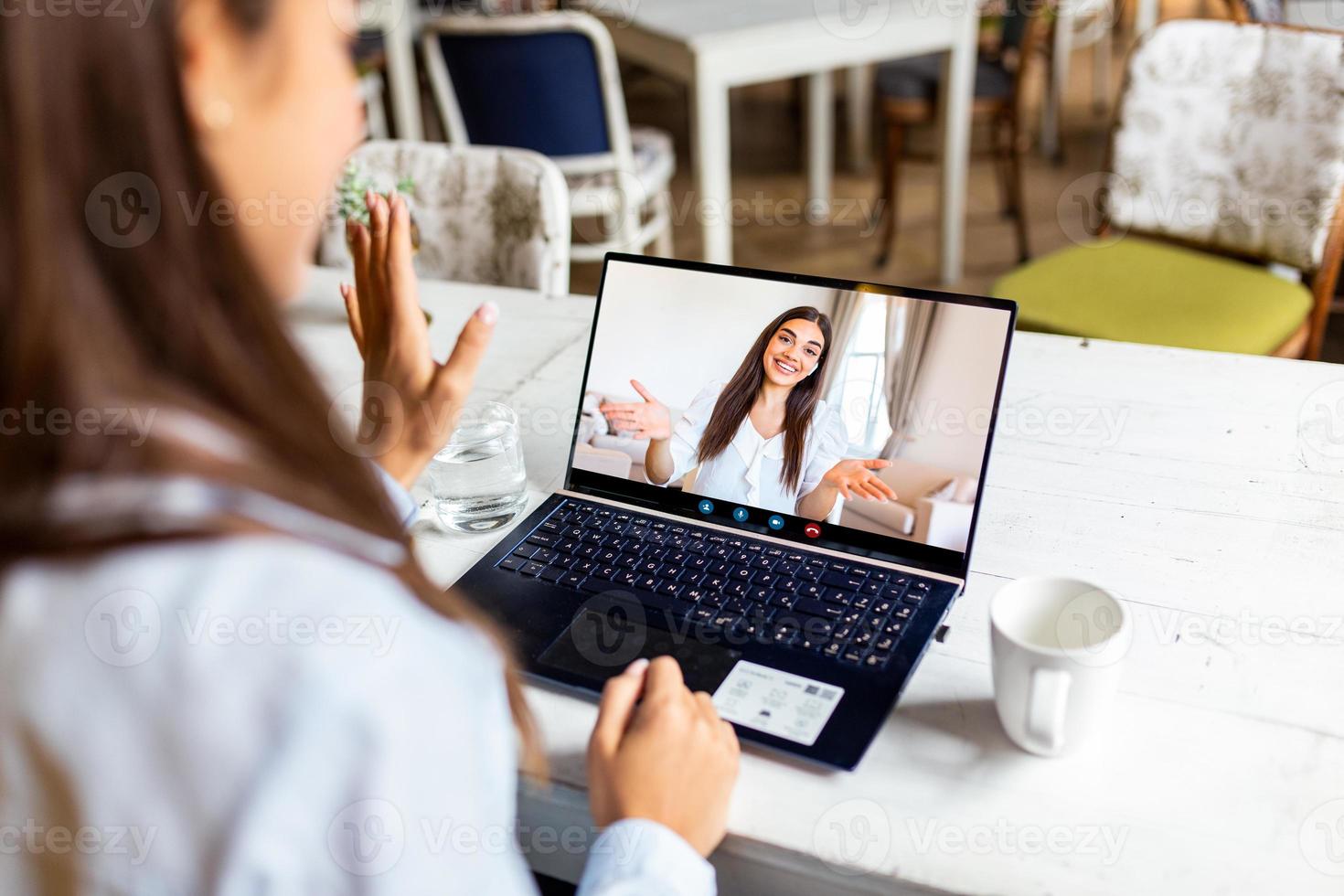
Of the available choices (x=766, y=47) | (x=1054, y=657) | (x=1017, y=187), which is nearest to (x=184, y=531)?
(x=1054, y=657)

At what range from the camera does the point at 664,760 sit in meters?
0.64

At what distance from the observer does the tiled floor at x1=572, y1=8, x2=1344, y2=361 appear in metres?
3.26

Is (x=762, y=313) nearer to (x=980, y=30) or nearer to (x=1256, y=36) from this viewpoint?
(x=1256, y=36)

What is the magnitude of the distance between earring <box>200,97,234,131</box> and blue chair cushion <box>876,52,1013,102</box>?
271cm

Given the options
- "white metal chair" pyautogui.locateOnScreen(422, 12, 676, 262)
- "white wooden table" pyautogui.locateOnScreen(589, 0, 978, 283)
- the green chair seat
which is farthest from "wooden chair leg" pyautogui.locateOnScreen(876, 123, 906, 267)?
the green chair seat

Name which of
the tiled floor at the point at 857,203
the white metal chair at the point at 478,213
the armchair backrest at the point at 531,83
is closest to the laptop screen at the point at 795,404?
the white metal chair at the point at 478,213

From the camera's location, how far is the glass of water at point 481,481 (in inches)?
36.6

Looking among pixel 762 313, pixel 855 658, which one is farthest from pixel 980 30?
pixel 855 658

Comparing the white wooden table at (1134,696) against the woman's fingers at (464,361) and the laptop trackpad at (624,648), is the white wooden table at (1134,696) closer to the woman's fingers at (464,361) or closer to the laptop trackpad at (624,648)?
the laptop trackpad at (624,648)

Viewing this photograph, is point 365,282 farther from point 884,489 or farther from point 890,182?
point 890,182

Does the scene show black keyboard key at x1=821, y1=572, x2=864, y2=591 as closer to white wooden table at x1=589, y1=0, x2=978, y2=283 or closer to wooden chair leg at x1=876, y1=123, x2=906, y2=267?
white wooden table at x1=589, y1=0, x2=978, y2=283

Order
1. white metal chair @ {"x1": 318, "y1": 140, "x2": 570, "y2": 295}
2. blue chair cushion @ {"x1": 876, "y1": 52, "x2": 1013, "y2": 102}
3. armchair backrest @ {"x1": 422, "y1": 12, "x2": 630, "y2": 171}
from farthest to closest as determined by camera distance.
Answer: blue chair cushion @ {"x1": 876, "y1": 52, "x2": 1013, "y2": 102}, armchair backrest @ {"x1": 422, "y1": 12, "x2": 630, "y2": 171}, white metal chair @ {"x1": 318, "y1": 140, "x2": 570, "y2": 295}

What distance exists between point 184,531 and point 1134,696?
0.57 meters

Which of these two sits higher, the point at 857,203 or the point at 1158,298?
the point at 1158,298
